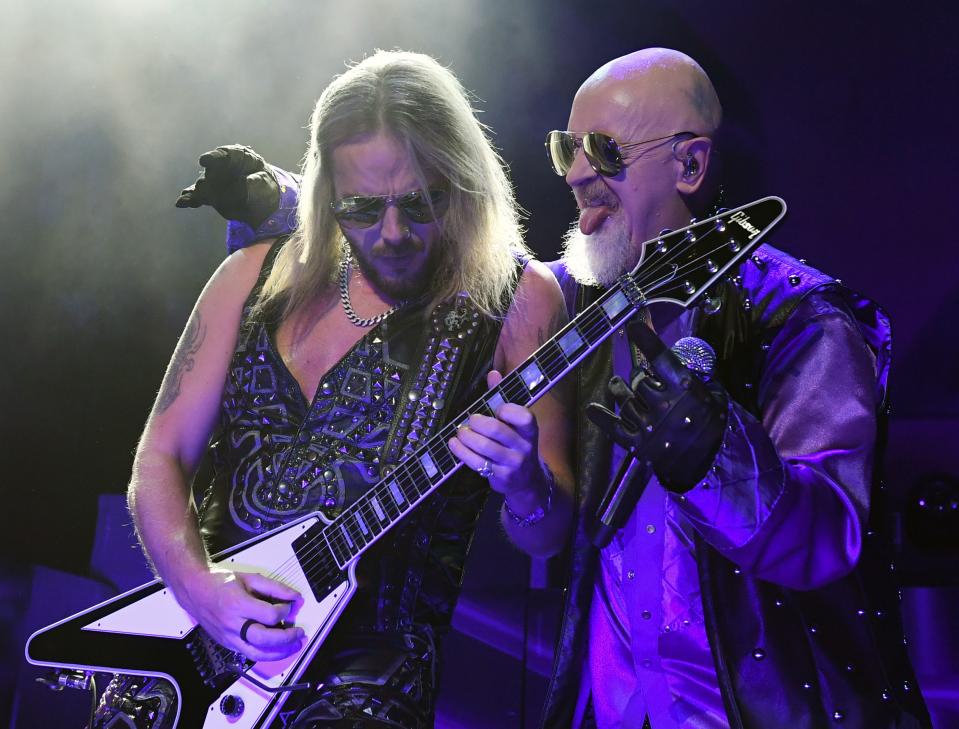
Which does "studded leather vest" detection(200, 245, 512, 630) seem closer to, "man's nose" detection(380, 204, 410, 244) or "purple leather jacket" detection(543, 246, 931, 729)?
"man's nose" detection(380, 204, 410, 244)

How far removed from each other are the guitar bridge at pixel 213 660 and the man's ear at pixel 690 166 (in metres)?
1.53

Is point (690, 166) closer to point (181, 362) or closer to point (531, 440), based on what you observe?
point (531, 440)

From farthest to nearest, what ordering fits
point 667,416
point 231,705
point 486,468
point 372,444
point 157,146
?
point 157,146 → point 372,444 → point 231,705 → point 486,468 → point 667,416

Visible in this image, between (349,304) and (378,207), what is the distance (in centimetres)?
29

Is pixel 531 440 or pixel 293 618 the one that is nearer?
pixel 531 440

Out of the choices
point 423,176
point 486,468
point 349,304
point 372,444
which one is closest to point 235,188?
point 349,304

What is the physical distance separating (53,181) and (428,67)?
2.08 metres

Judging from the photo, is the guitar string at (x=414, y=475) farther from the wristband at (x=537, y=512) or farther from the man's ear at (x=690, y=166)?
the man's ear at (x=690, y=166)

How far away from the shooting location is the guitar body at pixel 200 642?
6.61 feet

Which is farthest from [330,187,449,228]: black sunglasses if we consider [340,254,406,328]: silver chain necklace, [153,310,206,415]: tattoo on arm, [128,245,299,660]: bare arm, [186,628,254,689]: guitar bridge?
[186,628,254,689]: guitar bridge

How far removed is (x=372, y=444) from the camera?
220 centimetres

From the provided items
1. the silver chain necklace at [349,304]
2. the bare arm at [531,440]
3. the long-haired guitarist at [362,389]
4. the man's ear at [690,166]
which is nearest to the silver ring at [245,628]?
the long-haired guitarist at [362,389]

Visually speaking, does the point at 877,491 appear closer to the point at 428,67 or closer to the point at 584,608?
the point at 584,608

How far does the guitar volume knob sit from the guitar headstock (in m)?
1.23
